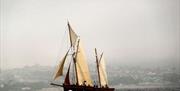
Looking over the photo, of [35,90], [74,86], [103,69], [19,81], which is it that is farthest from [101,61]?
[19,81]

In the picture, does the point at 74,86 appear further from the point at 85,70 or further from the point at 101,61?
the point at 101,61

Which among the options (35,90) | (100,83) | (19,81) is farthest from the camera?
(19,81)

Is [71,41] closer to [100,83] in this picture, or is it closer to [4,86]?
[100,83]

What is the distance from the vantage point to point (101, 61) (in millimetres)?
52438

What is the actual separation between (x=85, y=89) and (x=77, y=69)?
2900 millimetres

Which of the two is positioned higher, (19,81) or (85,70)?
(85,70)

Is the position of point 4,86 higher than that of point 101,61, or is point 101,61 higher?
point 101,61

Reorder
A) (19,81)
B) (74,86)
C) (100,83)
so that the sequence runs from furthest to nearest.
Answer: (19,81), (100,83), (74,86)

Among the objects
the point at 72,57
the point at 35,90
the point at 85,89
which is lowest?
the point at 35,90

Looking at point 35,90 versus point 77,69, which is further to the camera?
point 35,90

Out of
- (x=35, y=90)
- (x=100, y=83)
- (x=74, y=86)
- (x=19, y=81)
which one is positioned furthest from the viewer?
(x=19, y=81)

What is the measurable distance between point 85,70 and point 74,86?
3.37m

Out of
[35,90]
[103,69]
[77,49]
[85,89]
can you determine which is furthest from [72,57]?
[35,90]

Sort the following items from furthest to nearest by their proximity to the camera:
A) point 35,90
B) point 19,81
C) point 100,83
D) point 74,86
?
point 19,81
point 35,90
point 100,83
point 74,86
